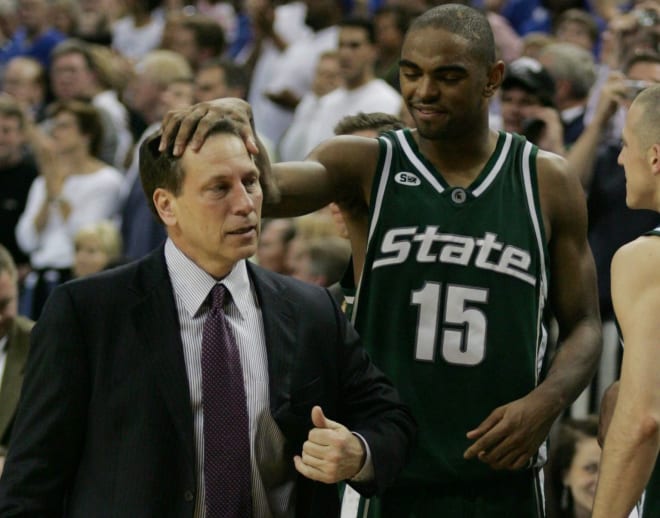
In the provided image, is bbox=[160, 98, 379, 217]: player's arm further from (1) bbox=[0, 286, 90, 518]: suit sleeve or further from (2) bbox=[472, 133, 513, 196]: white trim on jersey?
(1) bbox=[0, 286, 90, 518]: suit sleeve

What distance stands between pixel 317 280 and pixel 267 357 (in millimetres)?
3247

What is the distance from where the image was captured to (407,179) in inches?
175

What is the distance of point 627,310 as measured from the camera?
376 centimetres

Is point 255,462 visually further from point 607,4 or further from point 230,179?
point 607,4

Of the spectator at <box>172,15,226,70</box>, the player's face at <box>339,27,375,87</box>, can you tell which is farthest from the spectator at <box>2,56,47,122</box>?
the player's face at <box>339,27,375,87</box>

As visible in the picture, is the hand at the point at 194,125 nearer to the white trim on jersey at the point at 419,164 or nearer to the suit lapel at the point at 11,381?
the white trim on jersey at the point at 419,164

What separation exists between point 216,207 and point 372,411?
0.65 m

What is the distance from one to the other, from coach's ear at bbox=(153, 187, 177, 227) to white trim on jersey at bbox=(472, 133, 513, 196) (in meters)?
1.17

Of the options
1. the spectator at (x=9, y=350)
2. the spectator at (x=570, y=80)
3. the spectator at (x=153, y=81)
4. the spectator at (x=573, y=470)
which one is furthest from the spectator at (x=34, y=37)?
the spectator at (x=573, y=470)

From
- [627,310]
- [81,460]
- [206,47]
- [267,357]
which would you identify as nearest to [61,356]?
[81,460]

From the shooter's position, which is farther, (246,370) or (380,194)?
(380,194)

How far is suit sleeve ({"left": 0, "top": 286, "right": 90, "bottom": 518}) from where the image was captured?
3322mm

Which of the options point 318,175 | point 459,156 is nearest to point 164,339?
point 318,175

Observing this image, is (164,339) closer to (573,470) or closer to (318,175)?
(318,175)
